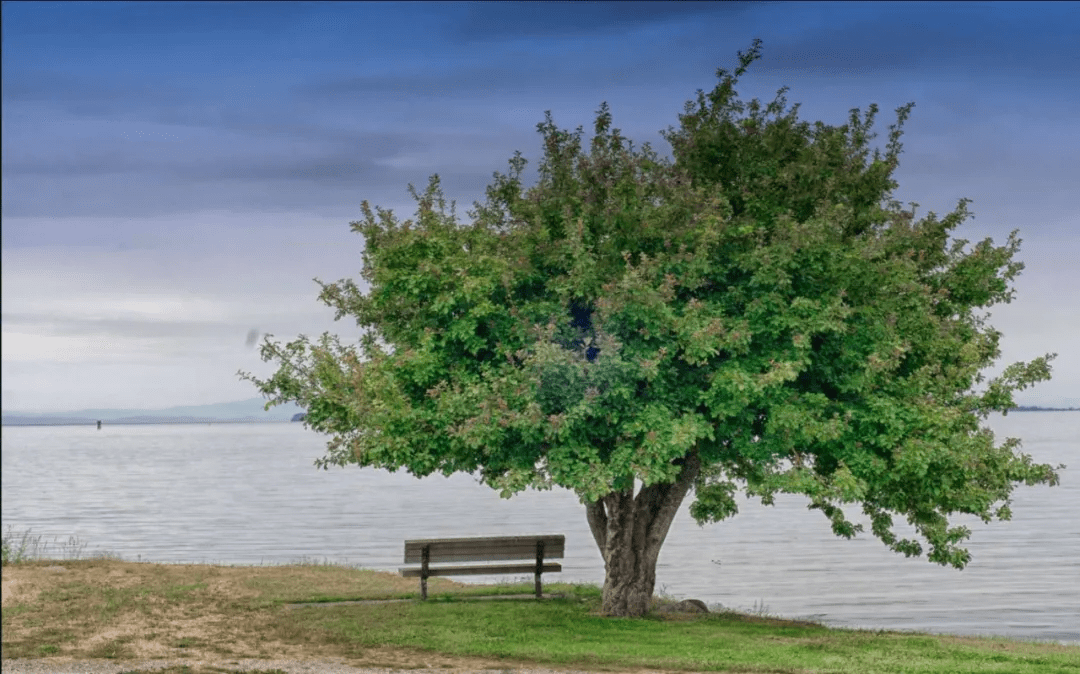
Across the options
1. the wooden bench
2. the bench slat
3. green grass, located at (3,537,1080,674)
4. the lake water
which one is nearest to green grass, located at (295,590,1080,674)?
green grass, located at (3,537,1080,674)

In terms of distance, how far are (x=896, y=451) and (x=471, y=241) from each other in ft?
24.3

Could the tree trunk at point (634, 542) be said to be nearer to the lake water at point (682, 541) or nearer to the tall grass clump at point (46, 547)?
the lake water at point (682, 541)

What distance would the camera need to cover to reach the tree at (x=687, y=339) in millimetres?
17734

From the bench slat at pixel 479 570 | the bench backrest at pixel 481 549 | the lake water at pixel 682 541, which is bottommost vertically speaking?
the lake water at pixel 682 541

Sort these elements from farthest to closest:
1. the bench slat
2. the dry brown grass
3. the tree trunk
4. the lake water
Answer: the lake water < the bench slat < the tree trunk < the dry brown grass

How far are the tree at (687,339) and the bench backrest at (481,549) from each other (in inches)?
87.5

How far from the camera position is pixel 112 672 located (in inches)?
587

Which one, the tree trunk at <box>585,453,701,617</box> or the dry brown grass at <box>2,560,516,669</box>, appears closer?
the dry brown grass at <box>2,560,516,669</box>

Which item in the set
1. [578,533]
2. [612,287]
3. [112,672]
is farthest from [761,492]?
[578,533]

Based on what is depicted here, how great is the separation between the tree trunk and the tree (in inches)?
3.0

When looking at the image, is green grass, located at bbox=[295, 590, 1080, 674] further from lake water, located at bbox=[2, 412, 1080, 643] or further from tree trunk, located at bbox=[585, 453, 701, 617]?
lake water, located at bbox=[2, 412, 1080, 643]

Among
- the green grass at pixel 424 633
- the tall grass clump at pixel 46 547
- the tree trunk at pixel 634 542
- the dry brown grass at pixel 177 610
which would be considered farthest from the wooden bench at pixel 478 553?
the tall grass clump at pixel 46 547

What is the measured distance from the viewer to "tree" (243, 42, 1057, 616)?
17.7 m

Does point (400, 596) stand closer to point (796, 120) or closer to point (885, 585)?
point (796, 120)
